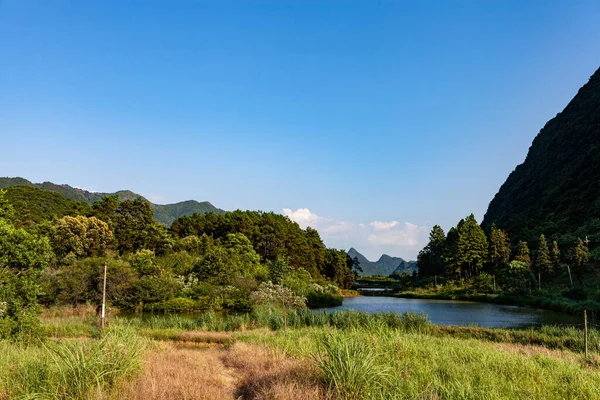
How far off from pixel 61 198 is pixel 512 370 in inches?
3894

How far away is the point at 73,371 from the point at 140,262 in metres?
40.9

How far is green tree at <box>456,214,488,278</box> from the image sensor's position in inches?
2512

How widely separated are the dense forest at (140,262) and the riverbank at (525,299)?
1716 cm

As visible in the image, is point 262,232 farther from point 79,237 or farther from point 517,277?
point 517,277

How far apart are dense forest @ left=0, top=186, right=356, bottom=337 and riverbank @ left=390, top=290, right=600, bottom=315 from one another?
1716 cm

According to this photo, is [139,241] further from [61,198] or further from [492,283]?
[492,283]

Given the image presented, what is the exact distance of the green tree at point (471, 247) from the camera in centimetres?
6381

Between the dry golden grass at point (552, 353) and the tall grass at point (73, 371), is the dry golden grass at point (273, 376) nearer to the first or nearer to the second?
the tall grass at point (73, 371)

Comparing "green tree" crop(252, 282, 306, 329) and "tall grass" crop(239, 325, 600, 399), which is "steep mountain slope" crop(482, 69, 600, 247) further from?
"tall grass" crop(239, 325, 600, 399)

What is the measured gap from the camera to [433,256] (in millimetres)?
81812

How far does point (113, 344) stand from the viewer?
7.57 m

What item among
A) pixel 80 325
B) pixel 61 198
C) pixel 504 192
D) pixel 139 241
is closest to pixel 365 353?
pixel 80 325

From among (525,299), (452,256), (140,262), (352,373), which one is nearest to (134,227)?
(140,262)

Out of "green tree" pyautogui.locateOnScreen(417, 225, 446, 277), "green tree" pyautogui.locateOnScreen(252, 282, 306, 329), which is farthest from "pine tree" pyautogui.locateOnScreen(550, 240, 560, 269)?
"green tree" pyautogui.locateOnScreen(252, 282, 306, 329)
